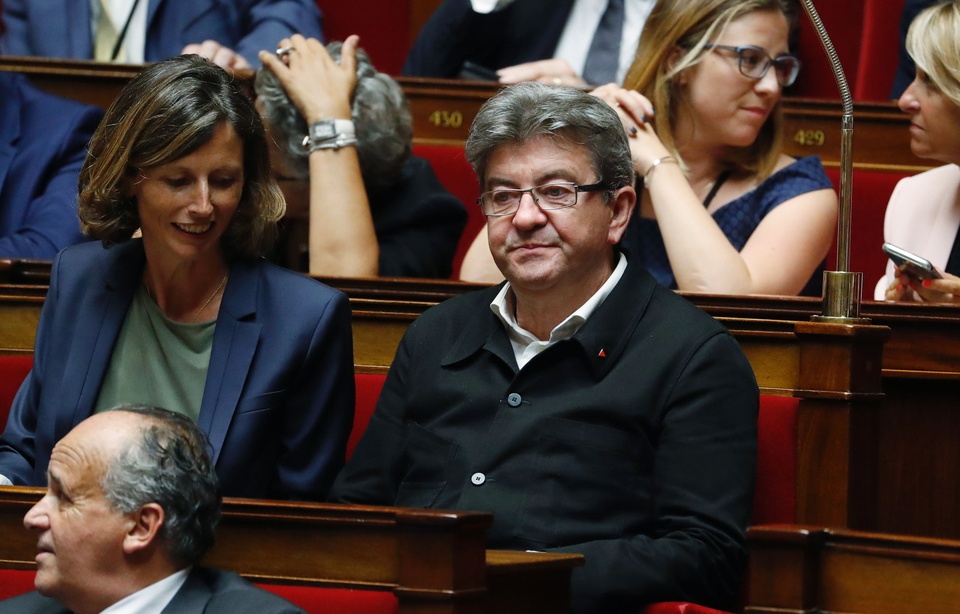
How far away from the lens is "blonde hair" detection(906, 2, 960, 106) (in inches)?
77.2

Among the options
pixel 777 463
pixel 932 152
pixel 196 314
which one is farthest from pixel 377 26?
pixel 777 463

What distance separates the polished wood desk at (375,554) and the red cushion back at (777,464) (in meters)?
0.37

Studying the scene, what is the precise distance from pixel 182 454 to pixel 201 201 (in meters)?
0.41

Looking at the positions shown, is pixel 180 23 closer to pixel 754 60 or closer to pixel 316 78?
pixel 316 78

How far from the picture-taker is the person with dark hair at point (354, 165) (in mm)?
2061

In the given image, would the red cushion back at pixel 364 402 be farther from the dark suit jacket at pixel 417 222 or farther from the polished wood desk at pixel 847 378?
the dark suit jacket at pixel 417 222

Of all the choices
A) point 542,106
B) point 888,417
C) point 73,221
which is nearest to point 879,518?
point 888,417

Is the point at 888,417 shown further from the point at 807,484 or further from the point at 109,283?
the point at 109,283

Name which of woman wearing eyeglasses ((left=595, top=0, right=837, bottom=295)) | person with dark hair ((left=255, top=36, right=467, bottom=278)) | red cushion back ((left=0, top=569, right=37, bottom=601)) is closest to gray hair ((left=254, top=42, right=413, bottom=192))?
person with dark hair ((left=255, top=36, right=467, bottom=278))

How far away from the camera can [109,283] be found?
5.06 ft

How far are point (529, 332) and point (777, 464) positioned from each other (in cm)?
30

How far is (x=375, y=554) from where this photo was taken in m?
1.11

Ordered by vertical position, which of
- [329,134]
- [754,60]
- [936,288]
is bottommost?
[936,288]

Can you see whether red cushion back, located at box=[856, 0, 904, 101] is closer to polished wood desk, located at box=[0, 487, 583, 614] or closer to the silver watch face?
the silver watch face
